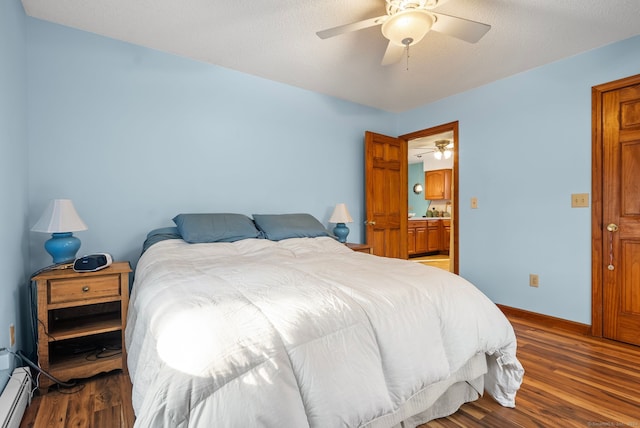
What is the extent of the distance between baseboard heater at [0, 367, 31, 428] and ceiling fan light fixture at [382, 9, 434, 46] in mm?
2718

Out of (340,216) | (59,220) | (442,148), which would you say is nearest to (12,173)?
(59,220)

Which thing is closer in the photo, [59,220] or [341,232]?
[59,220]

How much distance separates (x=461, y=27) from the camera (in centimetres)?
180

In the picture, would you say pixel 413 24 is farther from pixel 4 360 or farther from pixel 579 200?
pixel 4 360

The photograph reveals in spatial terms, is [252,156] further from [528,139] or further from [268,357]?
[528,139]

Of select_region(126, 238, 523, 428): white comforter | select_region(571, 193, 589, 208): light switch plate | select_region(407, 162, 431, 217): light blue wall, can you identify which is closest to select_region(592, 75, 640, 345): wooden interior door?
select_region(571, 193, 589, 208): light switch plate

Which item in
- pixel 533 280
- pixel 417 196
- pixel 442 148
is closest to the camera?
pixel 533 280

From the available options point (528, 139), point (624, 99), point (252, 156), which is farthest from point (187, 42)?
point (624, 99)

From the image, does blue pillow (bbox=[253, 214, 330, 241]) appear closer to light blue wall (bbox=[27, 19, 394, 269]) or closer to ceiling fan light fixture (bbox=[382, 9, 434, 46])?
light blue wall (bbox=[27, 19, 394, 269])

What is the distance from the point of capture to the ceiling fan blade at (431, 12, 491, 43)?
172 cm

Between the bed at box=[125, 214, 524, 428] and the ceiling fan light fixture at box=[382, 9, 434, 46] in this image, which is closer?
the bed at box=[125, 214, 524, 428]

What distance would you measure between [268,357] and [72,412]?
1.43 m

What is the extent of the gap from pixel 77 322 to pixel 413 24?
9.32ft

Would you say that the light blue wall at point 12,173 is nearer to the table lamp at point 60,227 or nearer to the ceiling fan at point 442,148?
the table lamp at point 60,227
